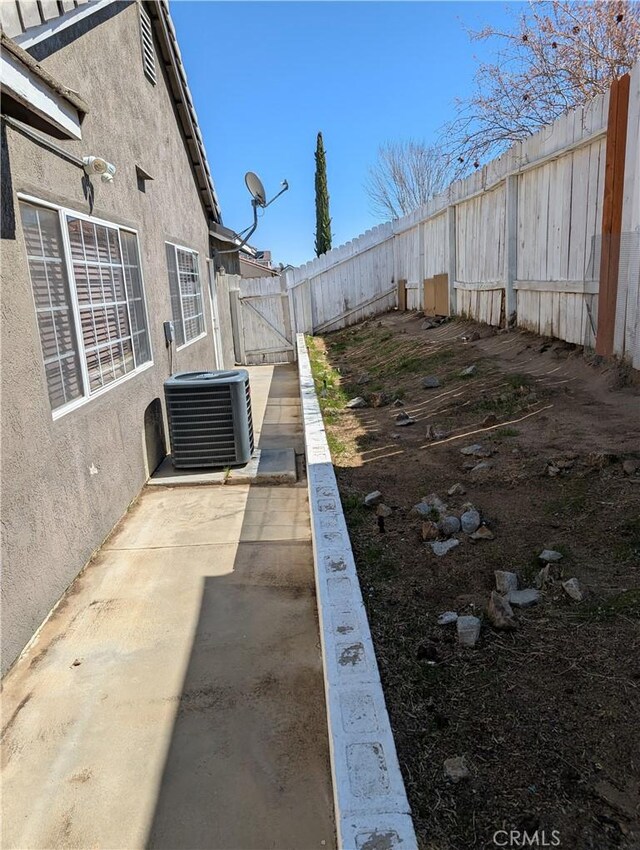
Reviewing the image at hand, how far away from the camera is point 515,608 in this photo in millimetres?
2775

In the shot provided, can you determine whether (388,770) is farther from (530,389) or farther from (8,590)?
(530,389)

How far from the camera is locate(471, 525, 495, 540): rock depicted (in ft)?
11.2

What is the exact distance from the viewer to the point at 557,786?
1.86m

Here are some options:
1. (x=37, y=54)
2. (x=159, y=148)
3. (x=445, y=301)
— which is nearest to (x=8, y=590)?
(x=37, y=54)

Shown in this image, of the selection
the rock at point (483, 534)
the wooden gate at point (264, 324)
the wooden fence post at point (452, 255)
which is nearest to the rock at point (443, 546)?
the rock at point (483, 534)

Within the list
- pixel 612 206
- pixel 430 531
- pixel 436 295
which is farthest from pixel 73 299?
pixel 436 295

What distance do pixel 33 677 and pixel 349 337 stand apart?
12.0 metres

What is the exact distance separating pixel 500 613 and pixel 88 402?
120 inches

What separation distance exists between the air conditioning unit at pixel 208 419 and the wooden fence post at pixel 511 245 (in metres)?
4.04

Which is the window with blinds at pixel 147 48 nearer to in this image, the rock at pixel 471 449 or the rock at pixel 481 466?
the rock at pixel 471 449

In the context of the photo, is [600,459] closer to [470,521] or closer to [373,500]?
[470,521]

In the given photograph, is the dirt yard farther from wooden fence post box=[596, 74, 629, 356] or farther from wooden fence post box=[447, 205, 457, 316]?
wooden fence post box=[447, 205, 457, 316]

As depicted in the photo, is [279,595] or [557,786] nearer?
[557,786]

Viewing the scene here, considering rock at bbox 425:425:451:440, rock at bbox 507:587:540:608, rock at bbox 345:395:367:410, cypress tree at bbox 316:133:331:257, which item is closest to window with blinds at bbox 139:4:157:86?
rock at bbox 345:395:367:410
